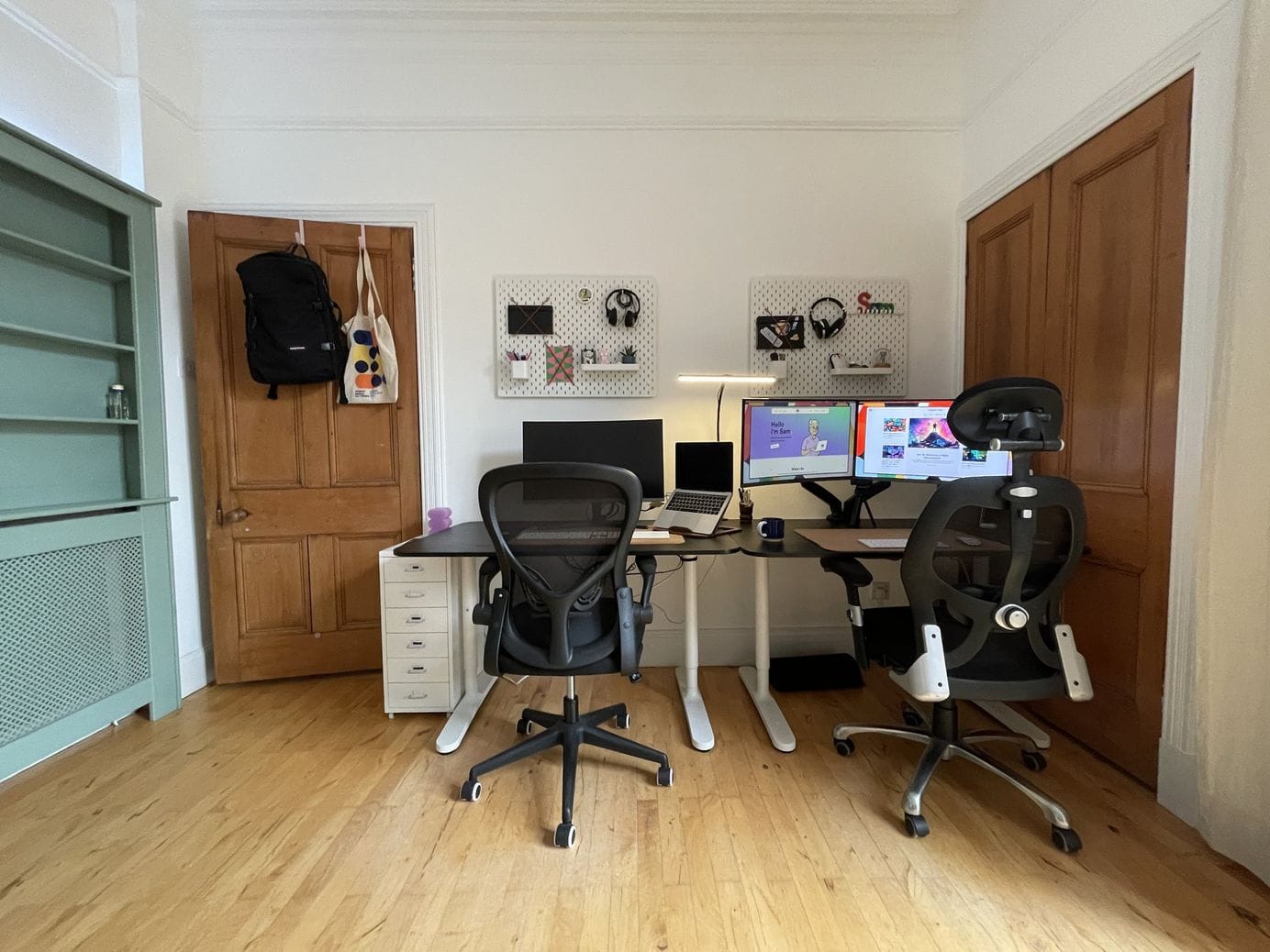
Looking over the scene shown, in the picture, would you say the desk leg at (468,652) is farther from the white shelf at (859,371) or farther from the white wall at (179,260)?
the white shelf at (859,371)

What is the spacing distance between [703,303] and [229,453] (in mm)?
2338

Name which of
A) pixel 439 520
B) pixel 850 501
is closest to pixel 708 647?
pixel 850 501

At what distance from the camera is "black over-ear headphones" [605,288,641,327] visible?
2.51 metres

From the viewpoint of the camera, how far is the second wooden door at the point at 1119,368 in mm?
1594

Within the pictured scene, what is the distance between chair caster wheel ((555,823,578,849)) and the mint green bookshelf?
1.82m

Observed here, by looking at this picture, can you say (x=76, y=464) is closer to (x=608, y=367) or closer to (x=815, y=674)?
(x=608, y=367)

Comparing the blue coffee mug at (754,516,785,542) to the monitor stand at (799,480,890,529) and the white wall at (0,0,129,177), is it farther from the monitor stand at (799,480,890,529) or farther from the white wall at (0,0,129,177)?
the white wall at (0,0,129,177)

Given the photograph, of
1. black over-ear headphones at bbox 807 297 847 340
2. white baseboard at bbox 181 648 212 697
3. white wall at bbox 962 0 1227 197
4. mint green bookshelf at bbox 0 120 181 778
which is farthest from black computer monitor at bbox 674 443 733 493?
white baseboard at bbox 181 648 212 697

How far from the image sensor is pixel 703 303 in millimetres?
2564

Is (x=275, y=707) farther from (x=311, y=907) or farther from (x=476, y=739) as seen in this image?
(x=311, y=907)

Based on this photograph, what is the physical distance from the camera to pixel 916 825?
4.85 ft

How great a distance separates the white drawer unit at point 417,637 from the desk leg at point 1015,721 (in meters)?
2.15

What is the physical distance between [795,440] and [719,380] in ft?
1.56

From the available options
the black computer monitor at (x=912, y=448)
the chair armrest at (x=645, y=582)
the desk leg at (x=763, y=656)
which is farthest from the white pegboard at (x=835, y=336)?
the chair armrest at (x=645, y=582)
